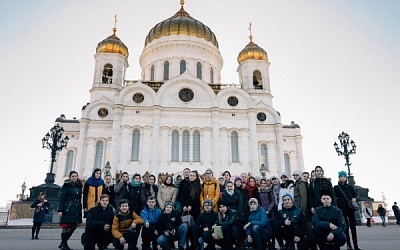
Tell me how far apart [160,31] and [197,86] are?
9.77 meters

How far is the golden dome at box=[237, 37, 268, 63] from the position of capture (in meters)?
30.5

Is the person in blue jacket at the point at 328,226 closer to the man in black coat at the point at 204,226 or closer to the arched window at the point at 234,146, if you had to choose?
the man in black coat at the point at 204,226

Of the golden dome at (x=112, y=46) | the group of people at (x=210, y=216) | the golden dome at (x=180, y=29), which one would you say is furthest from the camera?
the golden dome at (x=180, y=29)

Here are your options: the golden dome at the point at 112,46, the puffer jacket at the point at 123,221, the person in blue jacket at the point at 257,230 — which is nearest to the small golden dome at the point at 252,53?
the golden dome at the point at 112,46

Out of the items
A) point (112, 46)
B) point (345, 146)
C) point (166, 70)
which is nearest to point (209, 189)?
point (345, 146)

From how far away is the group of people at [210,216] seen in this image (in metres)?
5.81

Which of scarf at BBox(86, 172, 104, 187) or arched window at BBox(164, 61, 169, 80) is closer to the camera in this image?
scarf at BBox(86, 172, 104, 187)

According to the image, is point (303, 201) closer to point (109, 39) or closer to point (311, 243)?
point (311, 243)

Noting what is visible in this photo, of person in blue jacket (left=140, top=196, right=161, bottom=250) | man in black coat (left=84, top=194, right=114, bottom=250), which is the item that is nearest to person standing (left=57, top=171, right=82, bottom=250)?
man in black coat (left=84, top=194, right=114, bottom=250)

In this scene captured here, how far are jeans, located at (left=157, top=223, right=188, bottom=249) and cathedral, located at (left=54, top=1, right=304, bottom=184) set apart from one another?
17526mm

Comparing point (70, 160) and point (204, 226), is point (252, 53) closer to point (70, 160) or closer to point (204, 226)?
point (70, 160)

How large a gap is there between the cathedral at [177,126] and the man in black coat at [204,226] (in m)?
17.3

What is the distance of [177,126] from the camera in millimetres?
25125

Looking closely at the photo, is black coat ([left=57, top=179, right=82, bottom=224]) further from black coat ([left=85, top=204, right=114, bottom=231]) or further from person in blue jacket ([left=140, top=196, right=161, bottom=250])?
person in blue jacket ([left=140, top=196, right=161, bottom=250])
